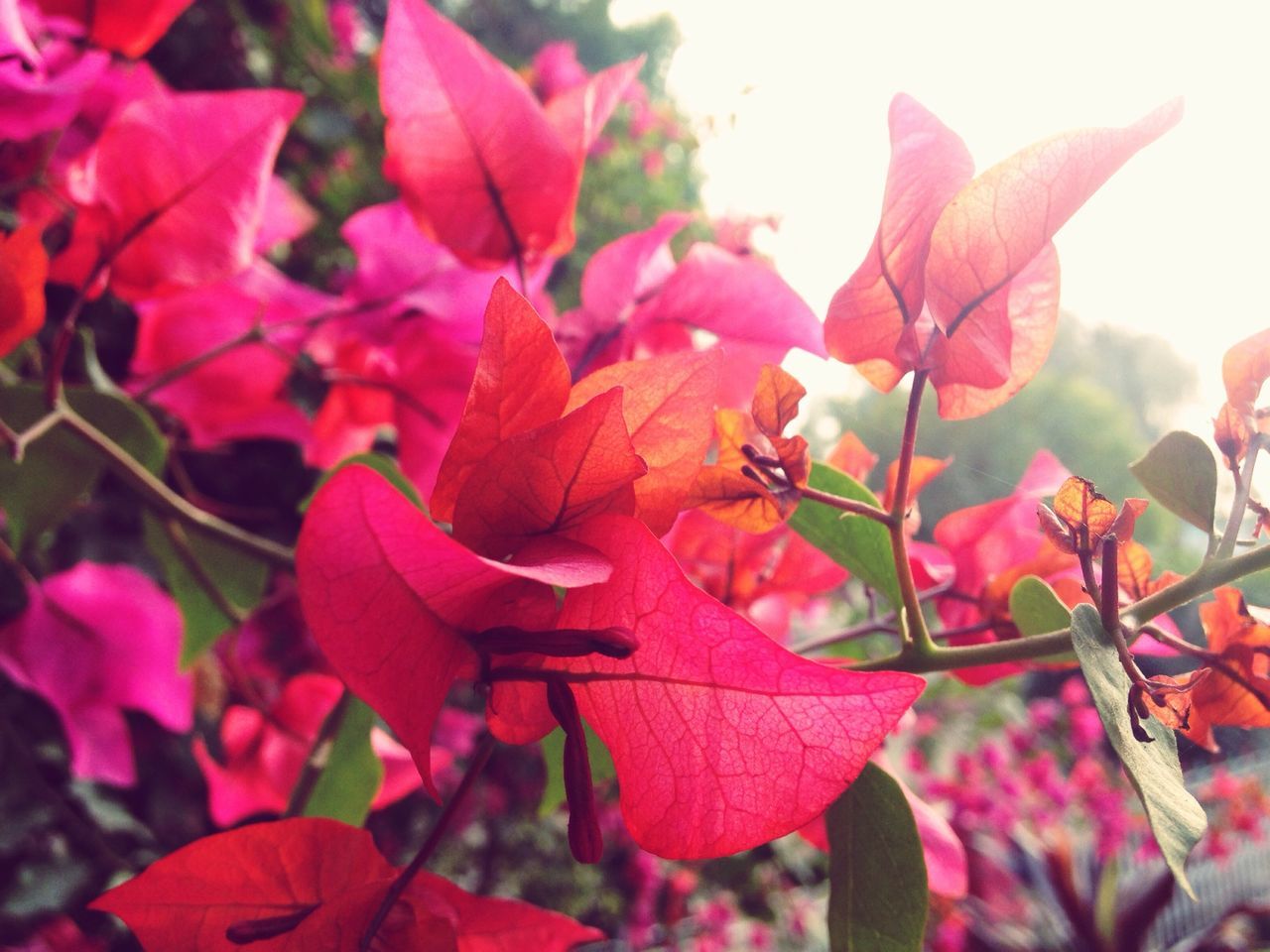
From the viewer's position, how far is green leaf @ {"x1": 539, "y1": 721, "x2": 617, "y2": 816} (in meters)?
0.22

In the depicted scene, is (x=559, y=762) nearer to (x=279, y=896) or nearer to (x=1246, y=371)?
(x=279, y=896)

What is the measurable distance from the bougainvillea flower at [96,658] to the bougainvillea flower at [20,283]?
0.23 m

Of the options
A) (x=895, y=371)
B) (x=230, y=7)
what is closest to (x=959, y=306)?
(x=895, y=371)

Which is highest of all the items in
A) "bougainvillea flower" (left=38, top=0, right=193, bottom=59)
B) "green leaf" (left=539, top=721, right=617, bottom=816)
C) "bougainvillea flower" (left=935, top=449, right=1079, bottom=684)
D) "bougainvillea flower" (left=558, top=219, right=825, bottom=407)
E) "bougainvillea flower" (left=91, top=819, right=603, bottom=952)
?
"bougainvillea flower" (left=38, top=0, right=193, bottom=59)

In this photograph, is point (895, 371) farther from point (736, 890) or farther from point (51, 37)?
point (736, 890)

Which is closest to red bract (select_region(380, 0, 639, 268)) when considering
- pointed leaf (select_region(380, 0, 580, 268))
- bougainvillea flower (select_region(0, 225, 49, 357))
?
pointed leaf (select_region(380, 0, 580, 268))

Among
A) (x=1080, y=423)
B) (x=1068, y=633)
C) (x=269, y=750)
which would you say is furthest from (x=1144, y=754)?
(x=1080, y=423)

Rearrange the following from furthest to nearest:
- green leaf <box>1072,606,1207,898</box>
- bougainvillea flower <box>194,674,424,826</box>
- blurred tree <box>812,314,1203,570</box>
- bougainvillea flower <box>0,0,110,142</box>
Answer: blurred tree <box>812,314,1203,570</box>, bougainvillea flower <box>194,674,424,826</box>, bougainvillea flower <box>0,0,110,142</box>, green leaf <box>1072,606,1207,898</box>

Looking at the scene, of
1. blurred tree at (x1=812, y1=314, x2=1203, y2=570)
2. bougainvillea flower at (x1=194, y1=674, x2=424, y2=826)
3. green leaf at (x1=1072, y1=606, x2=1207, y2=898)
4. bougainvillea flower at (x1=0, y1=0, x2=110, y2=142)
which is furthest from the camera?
blurred tree at (x1=812, y1=314, x2=1203, y2=570)

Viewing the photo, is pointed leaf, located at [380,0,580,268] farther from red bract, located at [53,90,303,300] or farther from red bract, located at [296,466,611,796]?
red bract, located at [296,466,611,796]

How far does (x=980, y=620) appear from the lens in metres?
0.25

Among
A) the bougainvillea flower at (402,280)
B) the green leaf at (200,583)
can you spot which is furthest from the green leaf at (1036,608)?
the green leaf at (200,583)

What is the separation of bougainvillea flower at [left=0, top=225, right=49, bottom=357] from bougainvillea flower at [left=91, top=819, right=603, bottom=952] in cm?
14

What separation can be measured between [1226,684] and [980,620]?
0.09 meters
